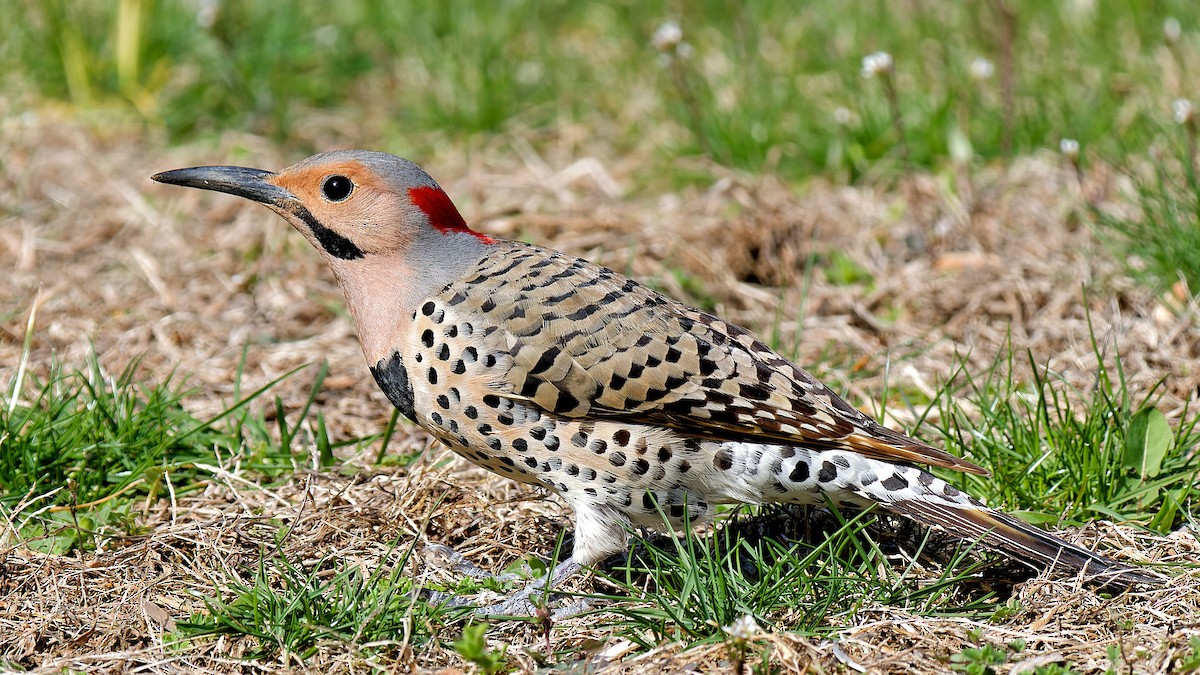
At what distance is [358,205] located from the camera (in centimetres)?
461

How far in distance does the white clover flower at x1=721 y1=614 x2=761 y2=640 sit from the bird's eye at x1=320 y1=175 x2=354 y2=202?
2039 mm

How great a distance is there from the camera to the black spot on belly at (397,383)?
438cm

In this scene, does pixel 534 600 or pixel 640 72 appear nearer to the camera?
pixel 534 600

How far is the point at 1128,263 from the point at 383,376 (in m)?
3.78

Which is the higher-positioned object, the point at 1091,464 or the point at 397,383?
the point at 397,383

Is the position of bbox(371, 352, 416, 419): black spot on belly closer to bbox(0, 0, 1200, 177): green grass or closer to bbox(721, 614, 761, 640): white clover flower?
bbox(721, 614, 761, 640): white clover flower

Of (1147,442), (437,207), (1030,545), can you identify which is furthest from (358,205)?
(1147,442)

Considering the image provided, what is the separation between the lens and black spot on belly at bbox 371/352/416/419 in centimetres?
438

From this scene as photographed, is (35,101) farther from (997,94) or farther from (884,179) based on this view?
(997,94)

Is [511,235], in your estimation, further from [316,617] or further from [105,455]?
[316,617]

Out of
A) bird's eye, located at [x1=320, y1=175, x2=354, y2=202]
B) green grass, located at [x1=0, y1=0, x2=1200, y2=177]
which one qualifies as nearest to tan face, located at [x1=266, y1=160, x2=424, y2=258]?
bird's eye, located at [x1=320, y1=175, x2=354, y2=202]

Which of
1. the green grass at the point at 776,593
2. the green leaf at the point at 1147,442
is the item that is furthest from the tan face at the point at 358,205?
the green leaf at the point at 1147,442

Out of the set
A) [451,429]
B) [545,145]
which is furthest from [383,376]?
[545,145]

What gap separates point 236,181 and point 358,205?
0.49 m
